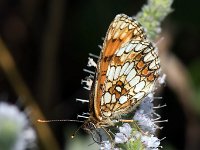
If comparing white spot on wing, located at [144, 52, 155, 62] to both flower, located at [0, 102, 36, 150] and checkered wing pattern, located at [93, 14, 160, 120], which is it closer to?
checkered wing pattern, located at [93, 14, 160, 120]

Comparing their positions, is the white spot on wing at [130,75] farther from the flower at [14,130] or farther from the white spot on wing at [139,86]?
the flower at [14,130]

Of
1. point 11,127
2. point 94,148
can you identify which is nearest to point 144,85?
point 94,148

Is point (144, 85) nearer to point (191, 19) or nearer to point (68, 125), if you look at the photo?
point (191, 19)

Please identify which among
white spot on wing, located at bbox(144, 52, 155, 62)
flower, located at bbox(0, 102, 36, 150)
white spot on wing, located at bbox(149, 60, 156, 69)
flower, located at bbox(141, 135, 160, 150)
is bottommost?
flower, located at bbox(141, 135, 160, 150)

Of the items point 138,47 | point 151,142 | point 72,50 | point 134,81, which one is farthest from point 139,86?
point 72,50

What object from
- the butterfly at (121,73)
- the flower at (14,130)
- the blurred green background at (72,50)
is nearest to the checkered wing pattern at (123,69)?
the butterfly at (121,73)

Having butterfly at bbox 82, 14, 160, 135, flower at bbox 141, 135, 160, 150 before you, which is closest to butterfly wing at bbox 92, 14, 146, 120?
butterfly at bbox 82, 14, 160, 135

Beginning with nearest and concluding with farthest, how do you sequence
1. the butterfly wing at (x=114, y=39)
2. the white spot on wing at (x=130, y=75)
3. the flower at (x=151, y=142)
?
the flower at (x=151, y=142) < the butterfly wing at (x=114, y=39) < the white spot on wing at (x=130, y=75)
